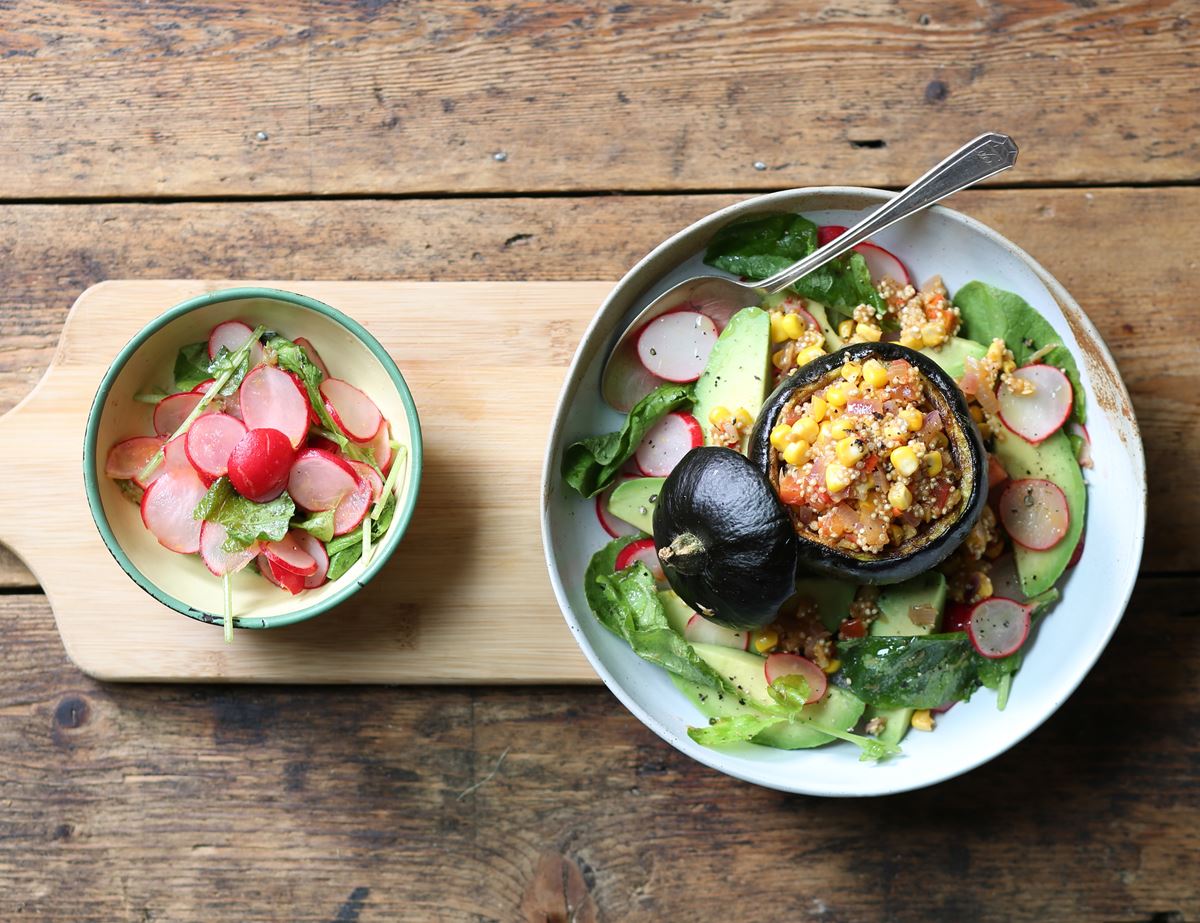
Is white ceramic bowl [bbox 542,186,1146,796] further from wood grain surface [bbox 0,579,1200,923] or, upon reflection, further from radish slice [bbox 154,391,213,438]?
radish slice [bbox 154,391,213,438]

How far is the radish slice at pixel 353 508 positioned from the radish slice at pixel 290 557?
0.30ft

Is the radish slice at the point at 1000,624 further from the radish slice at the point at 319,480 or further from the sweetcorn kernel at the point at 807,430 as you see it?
the radish slice at the point at 319,480

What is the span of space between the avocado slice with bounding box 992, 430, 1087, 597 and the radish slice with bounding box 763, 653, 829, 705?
519 mm

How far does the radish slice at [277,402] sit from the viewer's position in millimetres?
2184

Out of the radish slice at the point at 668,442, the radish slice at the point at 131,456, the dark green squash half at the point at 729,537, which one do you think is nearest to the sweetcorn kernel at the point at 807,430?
the dark green squash half at the point at 729,537

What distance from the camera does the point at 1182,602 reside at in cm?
256

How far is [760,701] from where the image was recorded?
7.40 ft

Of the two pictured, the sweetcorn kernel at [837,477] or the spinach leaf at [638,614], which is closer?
the sweetcorn kernel at [837,477]

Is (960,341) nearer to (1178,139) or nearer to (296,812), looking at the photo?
(1178,139)

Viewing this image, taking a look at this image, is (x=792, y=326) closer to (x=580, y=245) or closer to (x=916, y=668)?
(x=580, y=245)

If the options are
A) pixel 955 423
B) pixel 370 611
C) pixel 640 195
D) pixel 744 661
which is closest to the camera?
pixel 955 423

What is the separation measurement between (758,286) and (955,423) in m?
0.53

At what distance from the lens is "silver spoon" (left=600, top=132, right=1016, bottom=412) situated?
2123 millimetres

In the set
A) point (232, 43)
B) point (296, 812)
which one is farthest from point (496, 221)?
point (296, 812)
